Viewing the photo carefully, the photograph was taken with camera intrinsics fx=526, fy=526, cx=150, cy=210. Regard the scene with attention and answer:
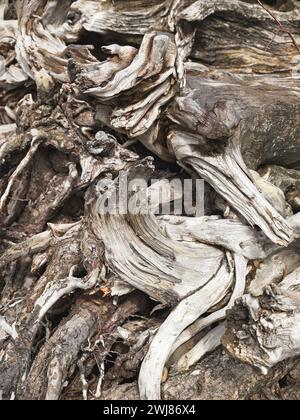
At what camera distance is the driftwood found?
3312 millimetres

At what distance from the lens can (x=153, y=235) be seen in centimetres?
363

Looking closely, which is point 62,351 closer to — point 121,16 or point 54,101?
point 54,101

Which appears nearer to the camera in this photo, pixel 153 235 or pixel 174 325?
pixel 174 325

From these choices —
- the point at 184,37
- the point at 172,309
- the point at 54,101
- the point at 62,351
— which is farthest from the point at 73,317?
the point at 184,37

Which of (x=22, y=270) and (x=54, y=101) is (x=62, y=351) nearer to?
(x=22, y=270)

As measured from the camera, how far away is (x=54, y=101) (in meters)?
4.50

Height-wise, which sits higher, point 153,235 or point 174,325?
point 153,235

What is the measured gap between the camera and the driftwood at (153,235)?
3312 mm

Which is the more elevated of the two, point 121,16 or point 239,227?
point 121,16

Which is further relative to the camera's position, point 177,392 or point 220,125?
point 220,125

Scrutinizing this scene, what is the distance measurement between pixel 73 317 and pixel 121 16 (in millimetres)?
2645

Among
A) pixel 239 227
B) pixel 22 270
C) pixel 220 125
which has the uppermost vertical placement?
pixel 220 125
